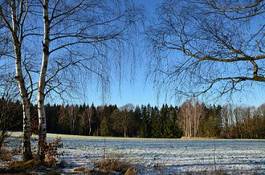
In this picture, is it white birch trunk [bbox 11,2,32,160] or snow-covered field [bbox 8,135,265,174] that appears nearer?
white birch trunk [bbox 11,2,32,160]

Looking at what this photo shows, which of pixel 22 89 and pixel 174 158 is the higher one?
pixel 22 89

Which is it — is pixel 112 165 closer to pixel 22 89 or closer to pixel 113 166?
pixel 113 166

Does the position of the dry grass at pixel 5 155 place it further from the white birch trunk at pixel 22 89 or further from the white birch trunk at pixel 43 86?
the white birch trunk at pixel 43 86

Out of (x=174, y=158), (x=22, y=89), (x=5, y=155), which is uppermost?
(x=22, y=89)

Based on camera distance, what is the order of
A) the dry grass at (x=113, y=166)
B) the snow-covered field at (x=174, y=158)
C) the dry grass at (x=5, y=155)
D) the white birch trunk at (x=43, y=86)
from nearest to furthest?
the dry grass at (x=113, y=166), the dry grass at (x=5, y=155), the white birch trunk at (x=43, y=86), the snow-covered field at (x=174, y=158)

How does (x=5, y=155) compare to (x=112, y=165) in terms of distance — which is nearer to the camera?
(x=112, y=165)

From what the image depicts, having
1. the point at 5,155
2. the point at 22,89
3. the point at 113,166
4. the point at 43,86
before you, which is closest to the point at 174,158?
the point at 113,166

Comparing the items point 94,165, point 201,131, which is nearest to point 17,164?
point 94,165

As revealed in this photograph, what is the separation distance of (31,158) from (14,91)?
2.23 m

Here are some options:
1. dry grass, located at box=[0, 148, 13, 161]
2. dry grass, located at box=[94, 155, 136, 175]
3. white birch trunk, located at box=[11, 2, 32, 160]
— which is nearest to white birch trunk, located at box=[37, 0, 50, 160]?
white birch trunk, located at box=[11, 2, 32, 160]

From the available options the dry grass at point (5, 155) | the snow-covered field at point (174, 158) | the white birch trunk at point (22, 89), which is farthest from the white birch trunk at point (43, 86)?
the snow-covered field at point (174, 158)

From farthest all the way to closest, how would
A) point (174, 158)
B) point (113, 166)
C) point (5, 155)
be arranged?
point (174, 158), point (5, 155), point (113, 166)

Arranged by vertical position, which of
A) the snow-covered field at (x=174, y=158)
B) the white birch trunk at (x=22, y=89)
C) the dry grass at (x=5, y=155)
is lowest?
the snow-covered field at (x=174, y=158)

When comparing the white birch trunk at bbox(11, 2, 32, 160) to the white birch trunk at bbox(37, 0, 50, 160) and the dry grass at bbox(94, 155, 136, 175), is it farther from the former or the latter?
the dry grass at bbox(94, 155, 136, 175)
